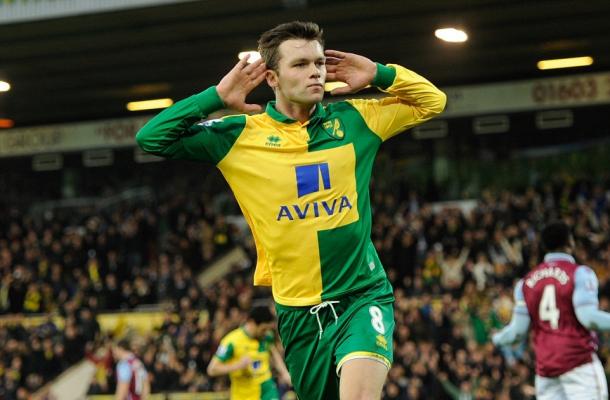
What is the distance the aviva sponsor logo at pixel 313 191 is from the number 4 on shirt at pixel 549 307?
3.58 metres

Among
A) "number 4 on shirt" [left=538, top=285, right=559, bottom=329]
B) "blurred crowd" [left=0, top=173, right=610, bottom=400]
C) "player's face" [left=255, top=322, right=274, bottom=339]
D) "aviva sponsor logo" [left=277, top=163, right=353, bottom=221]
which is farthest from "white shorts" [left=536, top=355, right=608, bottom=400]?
"blurred crowd" [left=0, top=173, right=610, bottom=400]

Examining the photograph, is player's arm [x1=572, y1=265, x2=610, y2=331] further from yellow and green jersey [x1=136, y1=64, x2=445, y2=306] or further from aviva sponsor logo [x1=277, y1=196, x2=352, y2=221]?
aviva sponsor logo [x1=277, y1=196, x2=352, y2=221]

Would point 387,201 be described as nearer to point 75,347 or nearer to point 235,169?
point 75,347

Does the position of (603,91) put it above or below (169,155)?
above

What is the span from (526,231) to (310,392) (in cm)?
1660

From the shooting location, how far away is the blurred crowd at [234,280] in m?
18.1

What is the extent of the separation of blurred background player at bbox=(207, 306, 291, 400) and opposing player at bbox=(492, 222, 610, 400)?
381 cm

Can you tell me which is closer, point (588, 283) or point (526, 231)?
point (588, 283)

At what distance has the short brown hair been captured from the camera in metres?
5.85

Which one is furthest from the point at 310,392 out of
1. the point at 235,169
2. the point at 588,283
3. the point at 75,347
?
the point at 75,347

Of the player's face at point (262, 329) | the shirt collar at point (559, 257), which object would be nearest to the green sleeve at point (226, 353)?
the player's face at point (262, 329)

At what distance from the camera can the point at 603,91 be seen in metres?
24.4

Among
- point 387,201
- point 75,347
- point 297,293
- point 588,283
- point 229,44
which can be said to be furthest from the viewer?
point 387,201

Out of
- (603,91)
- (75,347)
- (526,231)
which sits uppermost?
(603,91)
